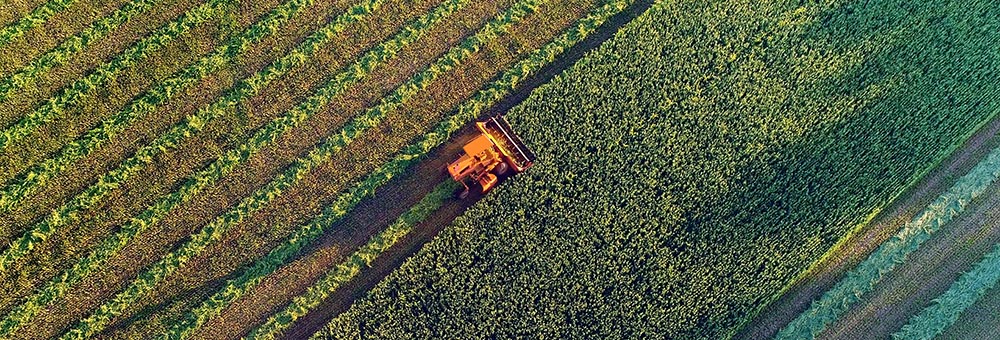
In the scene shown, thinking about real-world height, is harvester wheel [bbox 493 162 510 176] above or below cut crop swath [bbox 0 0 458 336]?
below

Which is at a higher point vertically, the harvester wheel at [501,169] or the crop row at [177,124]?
the crop row at [177,124]

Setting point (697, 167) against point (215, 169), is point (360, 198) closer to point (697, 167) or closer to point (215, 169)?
point (215, 169)

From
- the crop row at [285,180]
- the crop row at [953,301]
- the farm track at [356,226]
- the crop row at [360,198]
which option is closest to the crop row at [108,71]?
the crop row at [285,180]

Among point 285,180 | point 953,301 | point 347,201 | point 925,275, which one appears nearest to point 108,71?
point 285,180

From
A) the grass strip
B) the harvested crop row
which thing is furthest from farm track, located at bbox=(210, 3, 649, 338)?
the harvested crop row

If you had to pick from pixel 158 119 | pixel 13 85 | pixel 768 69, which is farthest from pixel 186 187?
pixel 768 69

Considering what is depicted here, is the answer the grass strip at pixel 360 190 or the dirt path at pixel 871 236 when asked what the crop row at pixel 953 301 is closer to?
the dirt path at pixel 871 236

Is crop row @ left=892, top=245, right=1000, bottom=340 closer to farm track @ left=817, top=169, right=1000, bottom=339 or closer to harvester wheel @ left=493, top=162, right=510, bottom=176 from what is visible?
farm track @ left=817, top=169, right=1000, bottom=339
